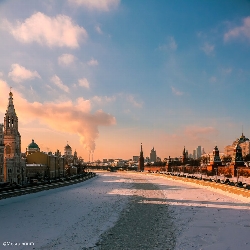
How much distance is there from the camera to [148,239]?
17.7 m

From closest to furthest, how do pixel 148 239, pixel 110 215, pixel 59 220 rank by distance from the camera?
pixel 148 239
pixel 59 220
pixel 110 215

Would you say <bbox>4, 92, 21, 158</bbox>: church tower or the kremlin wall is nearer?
the kremlin wall

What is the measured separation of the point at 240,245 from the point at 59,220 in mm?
12287

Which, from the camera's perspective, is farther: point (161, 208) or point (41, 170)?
point (41, 170)

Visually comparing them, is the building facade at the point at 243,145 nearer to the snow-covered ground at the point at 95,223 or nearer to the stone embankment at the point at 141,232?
the snow-covered ground at the point at 95,223

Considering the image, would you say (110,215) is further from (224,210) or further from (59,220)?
(224,210)

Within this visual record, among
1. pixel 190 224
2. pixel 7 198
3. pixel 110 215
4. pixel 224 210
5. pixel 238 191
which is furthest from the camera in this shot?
pixel 238 191

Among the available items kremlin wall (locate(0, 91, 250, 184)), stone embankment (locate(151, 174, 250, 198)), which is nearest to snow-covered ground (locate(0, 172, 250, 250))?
stone embankment (locate(151, 174, 250, 198))

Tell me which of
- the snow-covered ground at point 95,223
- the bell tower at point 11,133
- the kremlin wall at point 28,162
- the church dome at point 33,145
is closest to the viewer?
the snow-covered ground at point 95,223

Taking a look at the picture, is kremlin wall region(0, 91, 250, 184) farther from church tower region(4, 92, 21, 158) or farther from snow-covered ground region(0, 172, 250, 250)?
snow-covered ground region(0, 172, 250, 250)

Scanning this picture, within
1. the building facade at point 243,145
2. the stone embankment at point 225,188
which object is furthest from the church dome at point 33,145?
the building facade at point 243,145

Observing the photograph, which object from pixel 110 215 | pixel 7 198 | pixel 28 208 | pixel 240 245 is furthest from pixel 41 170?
pixel 240 245

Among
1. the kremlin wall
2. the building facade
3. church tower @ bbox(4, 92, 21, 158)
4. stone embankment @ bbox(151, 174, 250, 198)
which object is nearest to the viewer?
stone embankment @ bbox(151, 174, 250, 198)

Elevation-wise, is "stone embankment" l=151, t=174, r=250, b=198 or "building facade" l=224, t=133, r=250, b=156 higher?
"building facade" l=224, t=133, r=250, b=156
